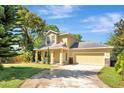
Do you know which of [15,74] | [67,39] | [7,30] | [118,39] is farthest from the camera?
[118,39]

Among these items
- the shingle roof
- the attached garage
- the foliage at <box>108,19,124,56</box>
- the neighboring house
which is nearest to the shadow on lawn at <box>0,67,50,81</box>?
the attached garage

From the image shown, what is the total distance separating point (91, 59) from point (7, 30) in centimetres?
1089

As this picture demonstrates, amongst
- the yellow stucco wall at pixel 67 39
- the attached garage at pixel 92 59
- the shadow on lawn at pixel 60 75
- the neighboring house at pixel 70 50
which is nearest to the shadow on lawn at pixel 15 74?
the shadow on lawn at pixel 60 75

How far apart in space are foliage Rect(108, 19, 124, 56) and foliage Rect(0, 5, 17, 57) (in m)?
13.2

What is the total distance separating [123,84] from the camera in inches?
507

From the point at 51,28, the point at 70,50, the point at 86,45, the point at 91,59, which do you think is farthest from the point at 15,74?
the point at 86,45

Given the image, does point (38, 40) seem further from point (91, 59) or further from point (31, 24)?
point (91, 59)

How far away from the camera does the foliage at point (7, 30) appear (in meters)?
17.7

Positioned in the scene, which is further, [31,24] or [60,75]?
[31,24]

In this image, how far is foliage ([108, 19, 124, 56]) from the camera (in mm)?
27759

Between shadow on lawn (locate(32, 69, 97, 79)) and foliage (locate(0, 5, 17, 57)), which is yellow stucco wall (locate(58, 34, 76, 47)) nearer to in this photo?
foliage (locate(0, 5, 17, 57))

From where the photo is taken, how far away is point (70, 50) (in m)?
28.1

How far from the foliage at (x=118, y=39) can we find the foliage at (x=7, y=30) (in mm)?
13151

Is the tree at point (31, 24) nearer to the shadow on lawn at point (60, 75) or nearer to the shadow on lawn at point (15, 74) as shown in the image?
the shadow on lawn at point (15, 74)
